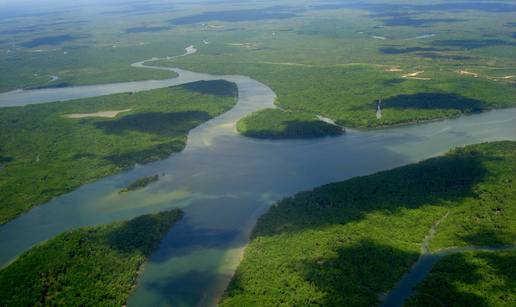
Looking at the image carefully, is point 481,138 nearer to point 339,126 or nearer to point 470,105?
point 470,105

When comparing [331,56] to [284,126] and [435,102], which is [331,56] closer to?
[435,102]

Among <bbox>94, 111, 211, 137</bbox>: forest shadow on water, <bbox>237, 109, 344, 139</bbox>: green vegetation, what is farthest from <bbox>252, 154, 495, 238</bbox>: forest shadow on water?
<bbox>94, 111, 211, 137</bbox>: forest shadow on water

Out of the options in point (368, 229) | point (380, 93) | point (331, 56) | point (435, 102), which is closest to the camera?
point (368, 229)

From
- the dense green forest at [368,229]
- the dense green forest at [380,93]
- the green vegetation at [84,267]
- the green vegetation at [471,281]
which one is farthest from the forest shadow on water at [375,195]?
the dense green forest at [380,93]

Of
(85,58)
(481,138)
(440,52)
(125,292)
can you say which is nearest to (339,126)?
(481,138)

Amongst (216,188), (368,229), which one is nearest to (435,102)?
(368,229)

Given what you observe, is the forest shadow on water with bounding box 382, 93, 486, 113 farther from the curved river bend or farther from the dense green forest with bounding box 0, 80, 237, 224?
the dense green forest with bounding box 0, 80, 237, 224
